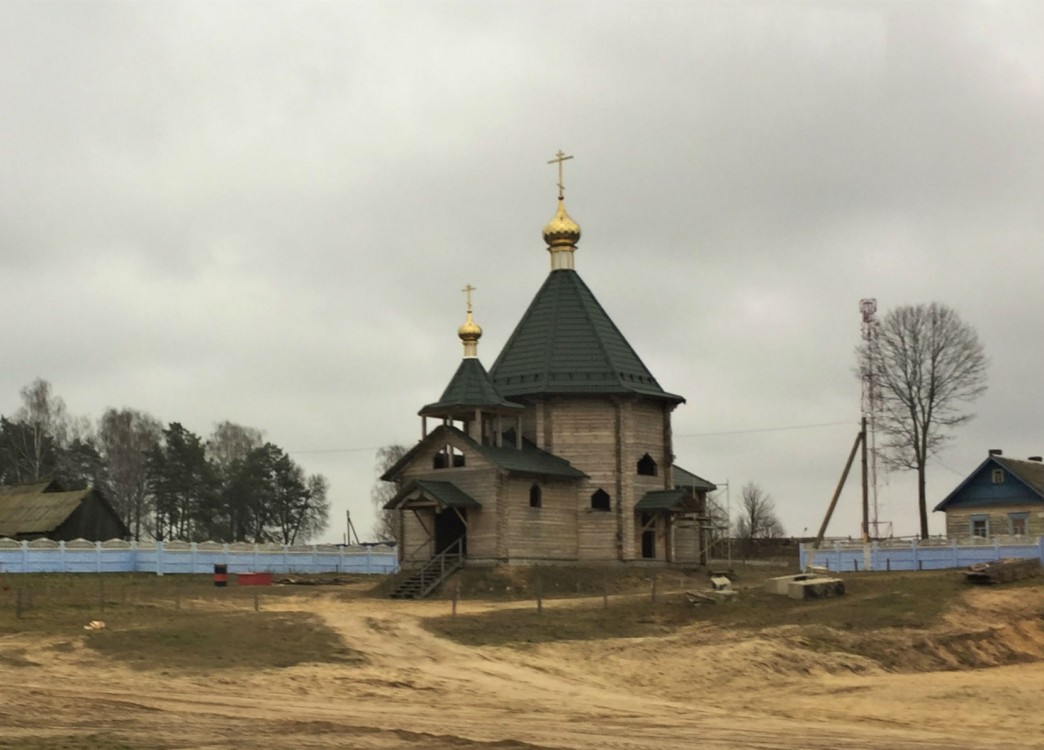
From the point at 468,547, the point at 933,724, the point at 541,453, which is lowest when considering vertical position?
the point at 933,724

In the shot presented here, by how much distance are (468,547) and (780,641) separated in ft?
54.2

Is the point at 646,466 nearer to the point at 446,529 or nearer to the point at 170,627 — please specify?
the point at 446,529

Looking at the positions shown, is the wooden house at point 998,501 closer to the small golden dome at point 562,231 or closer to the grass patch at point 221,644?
the small golden dome at point 562,231

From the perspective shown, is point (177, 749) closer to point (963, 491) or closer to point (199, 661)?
point (199, 661)

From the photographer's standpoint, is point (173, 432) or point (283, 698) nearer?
point (283, 698)

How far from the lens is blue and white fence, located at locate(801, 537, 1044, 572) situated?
4444cm

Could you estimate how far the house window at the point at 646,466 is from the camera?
49.5 metres

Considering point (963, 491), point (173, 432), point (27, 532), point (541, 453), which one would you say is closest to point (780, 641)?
point (541, 453)

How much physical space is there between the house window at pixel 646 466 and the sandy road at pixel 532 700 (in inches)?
670

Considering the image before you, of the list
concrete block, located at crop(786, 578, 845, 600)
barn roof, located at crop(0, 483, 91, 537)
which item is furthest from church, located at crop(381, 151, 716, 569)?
barn roof, located at crop(0, 483, 91, 537)

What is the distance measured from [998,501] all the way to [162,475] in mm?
49845

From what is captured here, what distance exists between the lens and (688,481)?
2099 inches

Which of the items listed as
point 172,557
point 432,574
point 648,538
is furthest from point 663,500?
point 172,557

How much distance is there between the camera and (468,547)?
45000mm
